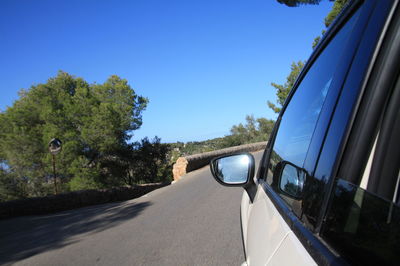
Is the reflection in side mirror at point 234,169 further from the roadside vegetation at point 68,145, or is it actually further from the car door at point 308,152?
the roadside vegetation at point 68,145

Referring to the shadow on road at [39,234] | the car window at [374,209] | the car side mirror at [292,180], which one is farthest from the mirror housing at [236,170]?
the shadow on road at [39,234]

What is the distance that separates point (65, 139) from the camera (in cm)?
2666

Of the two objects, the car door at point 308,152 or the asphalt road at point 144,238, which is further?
the asphalt road at point 144,238

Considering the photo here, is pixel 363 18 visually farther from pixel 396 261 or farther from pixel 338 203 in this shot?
pixel 396 261

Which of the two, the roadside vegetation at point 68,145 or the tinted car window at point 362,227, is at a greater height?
the roadside vegetation at point 68,145

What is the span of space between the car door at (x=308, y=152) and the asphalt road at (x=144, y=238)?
2.37m

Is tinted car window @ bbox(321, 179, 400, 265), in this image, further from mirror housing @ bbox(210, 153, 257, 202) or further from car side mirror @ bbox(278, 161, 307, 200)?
mirror housing @ bbox(210, 153, 257, 202)

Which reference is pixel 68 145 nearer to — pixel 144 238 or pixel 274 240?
pixel 144 238

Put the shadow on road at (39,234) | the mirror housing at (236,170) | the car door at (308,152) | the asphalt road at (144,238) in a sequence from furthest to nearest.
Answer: the shadow on road at (39,234) < the asphalt road at (144,238) < the mirror housing at (236,170) < the car door at (308,152)

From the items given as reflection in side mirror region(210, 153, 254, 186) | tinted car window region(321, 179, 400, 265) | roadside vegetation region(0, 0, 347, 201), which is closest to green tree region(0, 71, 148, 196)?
roadside vegetation region(0, 0, 347, 201)

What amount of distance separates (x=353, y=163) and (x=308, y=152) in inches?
16.2

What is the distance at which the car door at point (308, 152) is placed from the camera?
34.4 inches

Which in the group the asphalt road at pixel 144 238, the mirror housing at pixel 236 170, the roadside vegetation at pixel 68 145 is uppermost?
the roadside vegetation at pixel 68 145

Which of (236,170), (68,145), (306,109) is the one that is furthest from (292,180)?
(68,145)
